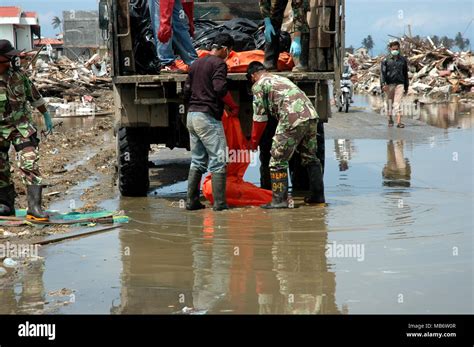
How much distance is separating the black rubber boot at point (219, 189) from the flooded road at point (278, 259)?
0.48 feet

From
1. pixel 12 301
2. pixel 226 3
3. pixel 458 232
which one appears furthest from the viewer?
pixel 226 3

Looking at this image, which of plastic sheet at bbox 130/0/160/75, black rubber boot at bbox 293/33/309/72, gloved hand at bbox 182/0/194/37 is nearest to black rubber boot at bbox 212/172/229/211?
black rubber boot at bbox 293/33/309/72

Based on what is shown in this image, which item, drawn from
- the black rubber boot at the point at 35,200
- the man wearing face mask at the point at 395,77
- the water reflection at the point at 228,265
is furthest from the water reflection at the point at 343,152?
the black rubber boot at the point at 35,200

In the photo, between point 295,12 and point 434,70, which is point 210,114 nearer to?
point 295,12

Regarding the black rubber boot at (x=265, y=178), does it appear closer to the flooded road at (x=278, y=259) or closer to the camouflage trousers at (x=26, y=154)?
the flooded road at (x=278, y=259)

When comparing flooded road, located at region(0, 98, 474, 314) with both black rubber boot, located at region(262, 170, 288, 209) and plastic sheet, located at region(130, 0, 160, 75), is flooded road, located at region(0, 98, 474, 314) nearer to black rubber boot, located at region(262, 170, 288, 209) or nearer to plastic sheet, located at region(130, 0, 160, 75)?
black rubber boot, located at region(262, 170, 288, 209)

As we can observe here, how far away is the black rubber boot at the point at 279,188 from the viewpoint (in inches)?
377

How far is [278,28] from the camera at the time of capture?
1013 cm

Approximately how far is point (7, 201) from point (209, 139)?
7.40 feet

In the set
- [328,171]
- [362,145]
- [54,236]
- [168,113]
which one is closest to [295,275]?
[54,236]

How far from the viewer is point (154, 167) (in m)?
14.2
